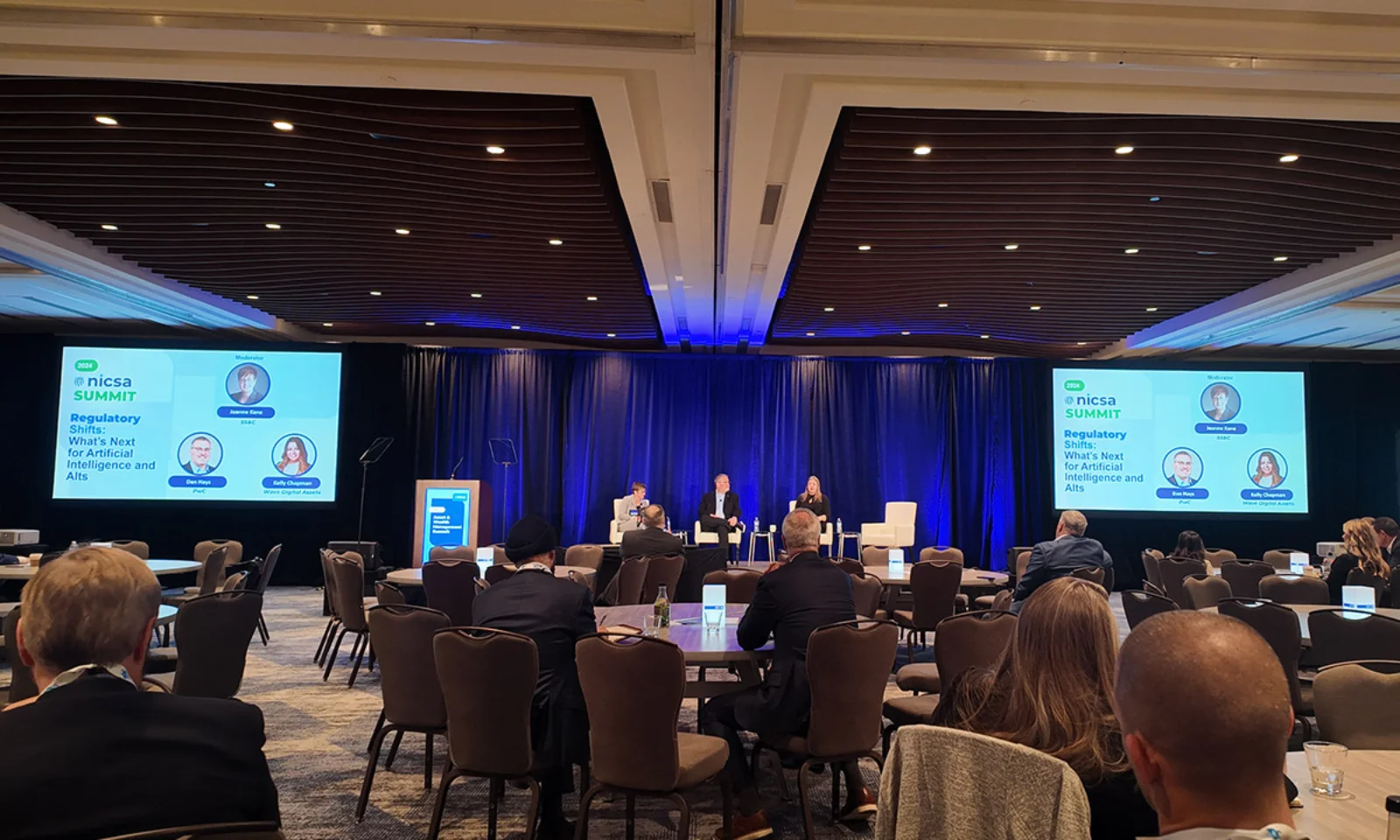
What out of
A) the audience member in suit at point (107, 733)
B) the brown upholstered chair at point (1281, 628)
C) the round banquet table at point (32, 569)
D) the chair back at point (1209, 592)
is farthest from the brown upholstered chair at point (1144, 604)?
the round banquet table at point (32, 569)

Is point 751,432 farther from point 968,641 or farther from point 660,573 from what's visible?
point 968,641

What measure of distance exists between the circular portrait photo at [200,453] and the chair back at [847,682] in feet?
37.7

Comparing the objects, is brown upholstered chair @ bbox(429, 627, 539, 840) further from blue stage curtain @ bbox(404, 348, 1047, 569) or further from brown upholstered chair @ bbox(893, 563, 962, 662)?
blue stage curtain @ bbox(404, 348, 1047, 569)

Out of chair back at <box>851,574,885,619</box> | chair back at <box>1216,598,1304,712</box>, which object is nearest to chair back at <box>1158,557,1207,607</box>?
chair back at <box>1216,598,1304,712</box>

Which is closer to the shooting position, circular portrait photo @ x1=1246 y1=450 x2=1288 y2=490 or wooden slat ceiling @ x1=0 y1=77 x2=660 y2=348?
wooden slat ceiling @ x1=0 y1=77 x2=660 y2=348

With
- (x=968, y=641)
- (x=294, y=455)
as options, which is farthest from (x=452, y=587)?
(x=294, y=455)

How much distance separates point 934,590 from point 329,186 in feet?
18.4

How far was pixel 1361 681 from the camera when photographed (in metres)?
2.86

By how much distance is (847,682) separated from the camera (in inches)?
141

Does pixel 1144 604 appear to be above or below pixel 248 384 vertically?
below

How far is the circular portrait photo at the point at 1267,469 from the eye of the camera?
42.0 ft

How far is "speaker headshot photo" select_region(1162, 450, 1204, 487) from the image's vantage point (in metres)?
12.9

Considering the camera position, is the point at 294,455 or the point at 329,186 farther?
the point at 294,455

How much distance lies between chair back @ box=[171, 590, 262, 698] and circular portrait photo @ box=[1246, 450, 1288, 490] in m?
13.1
